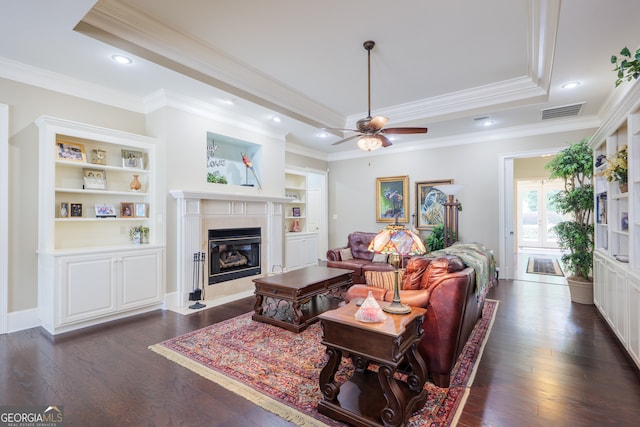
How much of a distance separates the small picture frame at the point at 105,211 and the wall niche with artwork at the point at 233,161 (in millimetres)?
1492

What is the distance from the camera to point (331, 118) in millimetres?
5586

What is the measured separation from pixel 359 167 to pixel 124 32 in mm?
5621

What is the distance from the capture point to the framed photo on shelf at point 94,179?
12.7 ft

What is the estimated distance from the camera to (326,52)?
3.51 m

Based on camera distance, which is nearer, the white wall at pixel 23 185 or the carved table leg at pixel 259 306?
the white wall at pixel 23 185

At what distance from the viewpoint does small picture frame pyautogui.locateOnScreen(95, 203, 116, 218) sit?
3.99m

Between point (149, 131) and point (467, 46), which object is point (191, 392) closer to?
point (149, 131)

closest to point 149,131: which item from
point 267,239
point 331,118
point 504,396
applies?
point 267,239

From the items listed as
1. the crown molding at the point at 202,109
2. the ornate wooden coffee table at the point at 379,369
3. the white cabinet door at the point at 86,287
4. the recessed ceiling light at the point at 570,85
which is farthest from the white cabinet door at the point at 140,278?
the recessed ceiling light at the point at 570,85

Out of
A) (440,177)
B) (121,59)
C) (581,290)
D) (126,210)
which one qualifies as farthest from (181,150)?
(581,290)

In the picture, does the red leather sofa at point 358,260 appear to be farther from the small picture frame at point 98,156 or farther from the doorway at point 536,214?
the doorway at point 536,214

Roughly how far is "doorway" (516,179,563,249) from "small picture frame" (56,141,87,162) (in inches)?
483

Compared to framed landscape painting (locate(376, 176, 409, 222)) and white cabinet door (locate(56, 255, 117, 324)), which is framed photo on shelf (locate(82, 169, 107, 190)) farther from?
framed landscape painting (locate(376, 176, 409, 222))

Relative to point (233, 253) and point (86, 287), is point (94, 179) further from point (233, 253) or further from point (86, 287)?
point (233, 253)
